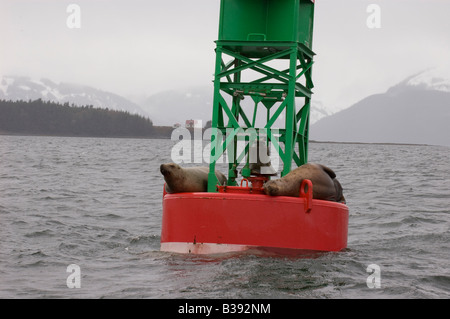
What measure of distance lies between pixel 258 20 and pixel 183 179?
147 inches

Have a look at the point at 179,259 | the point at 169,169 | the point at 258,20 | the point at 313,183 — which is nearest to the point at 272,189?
the point at 313,183

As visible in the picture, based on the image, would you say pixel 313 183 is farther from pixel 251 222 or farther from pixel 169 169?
pixel 169 169

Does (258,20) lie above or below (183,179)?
above

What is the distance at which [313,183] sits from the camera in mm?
14656

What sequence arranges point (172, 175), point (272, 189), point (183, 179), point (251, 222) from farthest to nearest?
point (183, 179) → point (172, 175) → point (251, 222) → point (272, 189)

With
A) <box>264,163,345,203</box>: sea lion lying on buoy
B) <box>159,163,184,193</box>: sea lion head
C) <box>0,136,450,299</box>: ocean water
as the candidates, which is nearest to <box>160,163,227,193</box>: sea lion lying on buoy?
<box>159,163,184,193</box>: sea lion head

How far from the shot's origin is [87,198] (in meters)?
29.9

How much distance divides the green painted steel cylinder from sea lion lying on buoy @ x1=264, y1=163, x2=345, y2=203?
2.86 metres

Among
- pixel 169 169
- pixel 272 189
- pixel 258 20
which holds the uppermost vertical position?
pixel 258 20

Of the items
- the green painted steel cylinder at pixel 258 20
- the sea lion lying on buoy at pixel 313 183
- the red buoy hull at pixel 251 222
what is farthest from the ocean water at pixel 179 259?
the green painted steel cylinder at pixel 258 20

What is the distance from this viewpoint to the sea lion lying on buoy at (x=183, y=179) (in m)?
15.0

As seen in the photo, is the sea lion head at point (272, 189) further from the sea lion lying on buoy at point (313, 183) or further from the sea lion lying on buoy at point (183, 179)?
the sea lion lying on buoy at point (183, 179)
